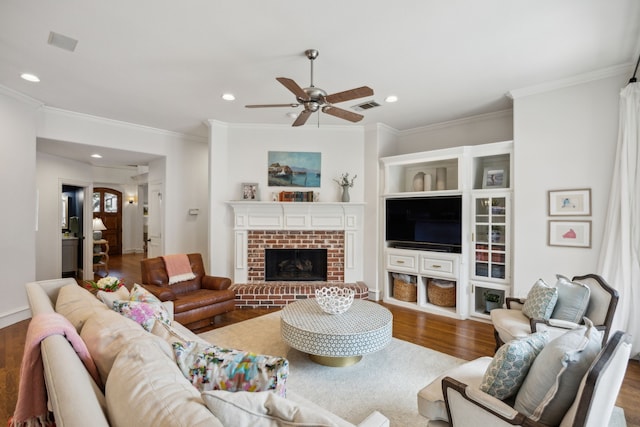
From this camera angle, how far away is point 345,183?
5.04 m

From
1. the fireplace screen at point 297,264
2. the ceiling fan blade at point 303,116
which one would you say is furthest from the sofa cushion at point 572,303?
the fireplace screen at point 297,264

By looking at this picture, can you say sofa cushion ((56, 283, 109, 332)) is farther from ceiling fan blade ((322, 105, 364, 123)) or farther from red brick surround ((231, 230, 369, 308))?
red brick surround ((231, 230, 369, 308))

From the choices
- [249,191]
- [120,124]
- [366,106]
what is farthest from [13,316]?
[366,106]

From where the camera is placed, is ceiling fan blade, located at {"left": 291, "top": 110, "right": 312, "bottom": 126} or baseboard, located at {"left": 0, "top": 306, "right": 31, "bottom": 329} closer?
ceiling fan blade, located at {"left": 291, "top": 110, "right": 312, "bottom": 126}

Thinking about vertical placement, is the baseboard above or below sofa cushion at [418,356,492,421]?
below

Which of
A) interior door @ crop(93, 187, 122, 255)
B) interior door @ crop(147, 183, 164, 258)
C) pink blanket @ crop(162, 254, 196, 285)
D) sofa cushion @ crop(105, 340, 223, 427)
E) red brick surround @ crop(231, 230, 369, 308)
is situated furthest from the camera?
interior door @ crop(93, 187, 122, 255)

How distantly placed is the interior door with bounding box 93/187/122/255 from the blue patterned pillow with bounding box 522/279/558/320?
35.7ft

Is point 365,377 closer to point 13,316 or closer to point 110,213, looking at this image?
point 13,316

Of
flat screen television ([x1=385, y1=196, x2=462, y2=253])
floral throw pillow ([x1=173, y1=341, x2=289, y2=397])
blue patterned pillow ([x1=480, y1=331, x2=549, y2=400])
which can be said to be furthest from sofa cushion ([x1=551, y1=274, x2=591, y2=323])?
floral throw pillow ([x1=173, y1=341, x2=289, y2=397])

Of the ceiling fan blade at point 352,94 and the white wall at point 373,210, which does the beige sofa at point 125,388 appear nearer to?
the ceiling fan blade at point 352,94

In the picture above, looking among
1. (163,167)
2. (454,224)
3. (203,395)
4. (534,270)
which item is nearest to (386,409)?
(203,395)

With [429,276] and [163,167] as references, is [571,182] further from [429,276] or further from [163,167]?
[163,167]

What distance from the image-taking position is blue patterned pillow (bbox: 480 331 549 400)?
1452mm

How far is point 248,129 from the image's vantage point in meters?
5.03
